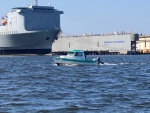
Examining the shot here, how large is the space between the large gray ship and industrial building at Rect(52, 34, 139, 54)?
25.1 metres

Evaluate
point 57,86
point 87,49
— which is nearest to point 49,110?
point 57,86

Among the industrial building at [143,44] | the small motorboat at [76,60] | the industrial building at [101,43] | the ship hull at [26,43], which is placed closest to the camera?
the small motorboat at [76,60]

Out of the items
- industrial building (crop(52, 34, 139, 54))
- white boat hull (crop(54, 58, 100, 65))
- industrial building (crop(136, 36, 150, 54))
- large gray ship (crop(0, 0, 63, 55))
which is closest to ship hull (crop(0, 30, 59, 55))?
large gray ship (crop(0, 0, 63, 55))

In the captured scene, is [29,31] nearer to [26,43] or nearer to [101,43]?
[26,43]

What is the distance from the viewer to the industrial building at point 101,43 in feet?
509

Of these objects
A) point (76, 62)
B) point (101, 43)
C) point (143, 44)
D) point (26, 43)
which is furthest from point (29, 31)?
point (76, 62)

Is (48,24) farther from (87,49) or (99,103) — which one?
(99,103)

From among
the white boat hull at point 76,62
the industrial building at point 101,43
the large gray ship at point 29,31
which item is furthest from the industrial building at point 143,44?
the white boat hull at point 76,62

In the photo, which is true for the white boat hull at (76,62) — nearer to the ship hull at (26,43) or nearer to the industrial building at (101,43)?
the ship hull at (26,43)

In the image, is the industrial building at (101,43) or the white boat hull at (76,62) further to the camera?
the industrial building at (101,43)

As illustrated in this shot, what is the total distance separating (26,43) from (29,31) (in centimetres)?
296

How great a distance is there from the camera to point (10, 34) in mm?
133000

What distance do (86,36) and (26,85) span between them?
→ 130 metres

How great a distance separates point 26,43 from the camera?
431ft
